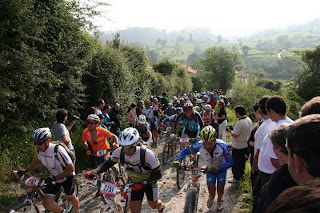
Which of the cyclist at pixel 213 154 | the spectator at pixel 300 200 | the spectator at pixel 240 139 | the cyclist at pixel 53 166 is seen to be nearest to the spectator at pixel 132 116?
the spectator at pixel 240 139

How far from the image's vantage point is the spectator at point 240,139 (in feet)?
20.3

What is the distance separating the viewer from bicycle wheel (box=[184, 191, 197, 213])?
14.0ft

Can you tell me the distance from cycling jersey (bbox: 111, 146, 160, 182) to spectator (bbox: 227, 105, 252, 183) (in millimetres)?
2793

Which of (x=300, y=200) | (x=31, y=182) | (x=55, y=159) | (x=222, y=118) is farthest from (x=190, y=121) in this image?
(x=300, y=200)

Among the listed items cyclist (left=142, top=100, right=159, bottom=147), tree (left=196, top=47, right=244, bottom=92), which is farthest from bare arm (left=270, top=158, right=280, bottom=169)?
tree (left=196, top=47, right=244, bottom=92)

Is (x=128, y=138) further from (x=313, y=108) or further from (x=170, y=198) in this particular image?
(x=170, y=198)

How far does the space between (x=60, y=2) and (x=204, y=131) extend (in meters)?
7.18

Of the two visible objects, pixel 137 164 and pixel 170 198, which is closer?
pixel 137 164

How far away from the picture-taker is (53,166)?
14.7 ft

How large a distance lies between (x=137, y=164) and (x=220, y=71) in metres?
56.0

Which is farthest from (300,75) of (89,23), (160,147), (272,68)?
(272,68)

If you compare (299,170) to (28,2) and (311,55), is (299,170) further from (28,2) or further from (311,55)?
(311,55)

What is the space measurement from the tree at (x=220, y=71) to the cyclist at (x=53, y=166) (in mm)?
53730

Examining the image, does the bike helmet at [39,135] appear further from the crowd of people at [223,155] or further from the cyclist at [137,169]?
the cyclist at [137,169]
